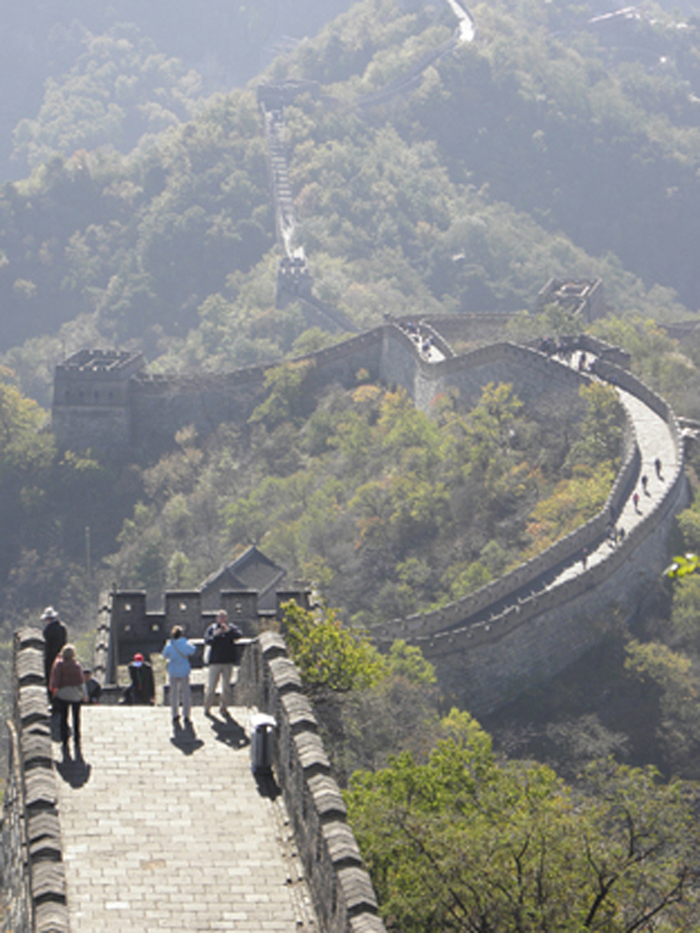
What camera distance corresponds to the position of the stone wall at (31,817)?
43.7 ft

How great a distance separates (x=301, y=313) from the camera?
363 feet

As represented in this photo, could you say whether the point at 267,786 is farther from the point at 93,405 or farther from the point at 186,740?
the point at 93,405

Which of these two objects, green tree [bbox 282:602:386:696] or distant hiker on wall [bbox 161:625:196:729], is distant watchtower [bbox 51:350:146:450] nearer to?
green tree [bbox 282:602:386:696]

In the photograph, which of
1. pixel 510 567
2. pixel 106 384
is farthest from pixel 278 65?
pixel 510 567

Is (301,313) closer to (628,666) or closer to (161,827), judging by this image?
(628,666)

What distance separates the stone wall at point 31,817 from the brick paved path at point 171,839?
0.39m

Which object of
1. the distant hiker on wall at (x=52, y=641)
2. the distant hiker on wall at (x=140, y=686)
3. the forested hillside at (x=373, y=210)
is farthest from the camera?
the forested hillside at (x=373, y=210)

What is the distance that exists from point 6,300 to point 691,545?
102m

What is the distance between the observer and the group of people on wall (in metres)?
16.6

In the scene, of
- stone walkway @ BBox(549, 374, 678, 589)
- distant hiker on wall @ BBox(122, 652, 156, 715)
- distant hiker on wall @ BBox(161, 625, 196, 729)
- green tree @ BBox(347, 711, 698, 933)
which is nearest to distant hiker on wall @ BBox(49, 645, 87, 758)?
distant hiker on wall @ BBox(161, 625, 196, 729)

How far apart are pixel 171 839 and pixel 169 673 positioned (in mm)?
3502

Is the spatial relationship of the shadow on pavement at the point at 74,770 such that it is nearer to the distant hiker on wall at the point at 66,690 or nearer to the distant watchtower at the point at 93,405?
the distant hiker on wall at the point at 66,690

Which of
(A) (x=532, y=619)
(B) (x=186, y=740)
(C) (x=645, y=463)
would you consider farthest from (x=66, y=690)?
(C) (x=645, y=463)

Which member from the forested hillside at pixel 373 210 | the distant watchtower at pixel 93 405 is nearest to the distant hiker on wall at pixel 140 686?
the distant watchtower at pixel 93 405
